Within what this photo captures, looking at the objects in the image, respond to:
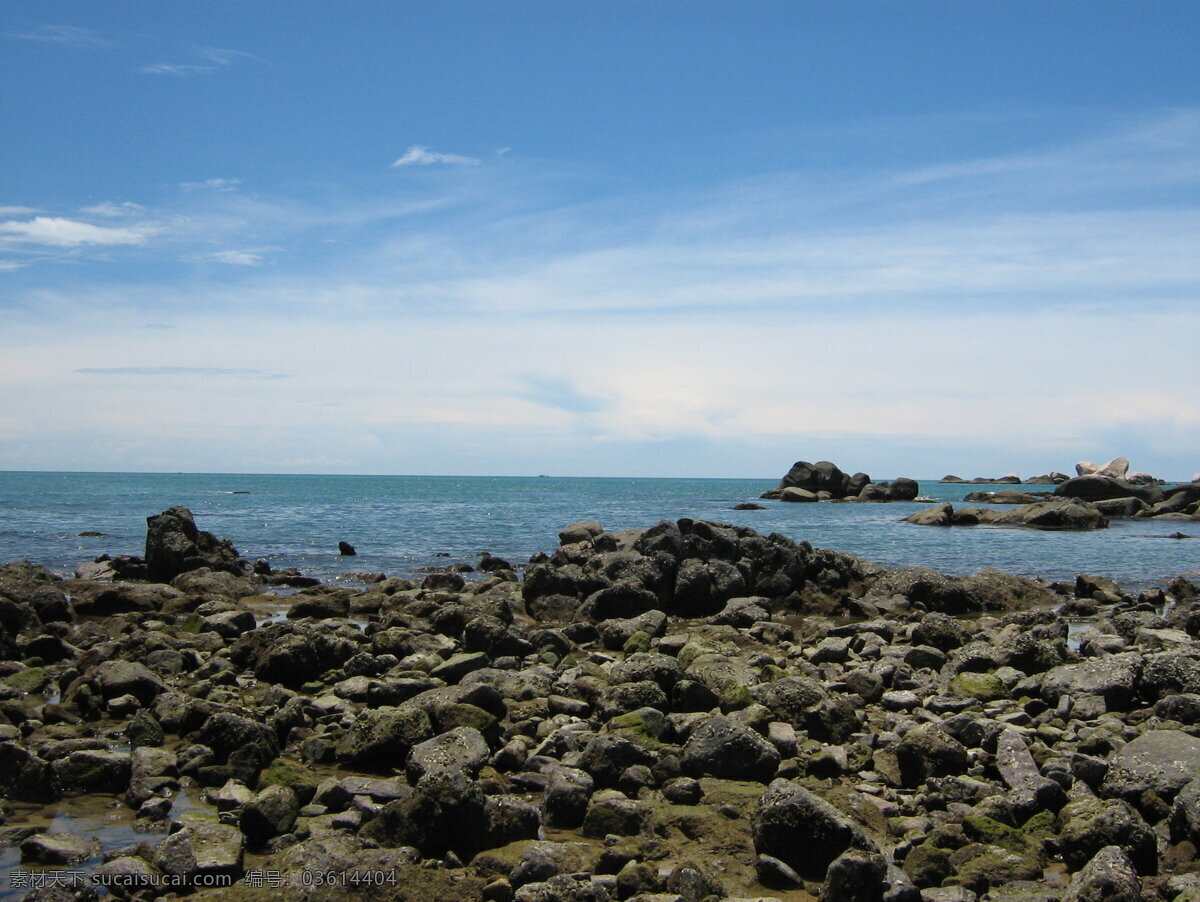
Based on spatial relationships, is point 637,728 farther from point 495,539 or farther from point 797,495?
point 797,495

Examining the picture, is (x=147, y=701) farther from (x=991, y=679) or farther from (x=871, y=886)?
(x=991, y=679)

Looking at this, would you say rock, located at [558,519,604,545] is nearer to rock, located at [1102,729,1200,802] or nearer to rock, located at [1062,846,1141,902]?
rock, located at [1102,729,1200,802]

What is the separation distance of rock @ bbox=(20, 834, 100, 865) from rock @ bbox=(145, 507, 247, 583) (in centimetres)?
2046

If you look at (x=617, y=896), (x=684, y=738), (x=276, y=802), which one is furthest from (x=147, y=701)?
(x=617, y=896)

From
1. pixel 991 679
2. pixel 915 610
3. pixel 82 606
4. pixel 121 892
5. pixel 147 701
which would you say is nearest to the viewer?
pixel 121 892

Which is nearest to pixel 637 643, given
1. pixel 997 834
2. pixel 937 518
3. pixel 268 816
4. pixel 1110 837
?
pixel 997 834

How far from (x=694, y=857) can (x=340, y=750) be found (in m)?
4.36

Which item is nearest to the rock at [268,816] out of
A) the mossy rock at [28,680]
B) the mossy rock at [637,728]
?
the mossy rock at [637,728]

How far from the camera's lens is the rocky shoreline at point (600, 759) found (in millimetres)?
7109

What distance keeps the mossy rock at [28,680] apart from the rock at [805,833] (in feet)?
32.8

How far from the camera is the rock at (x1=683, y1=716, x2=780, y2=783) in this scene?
9336mm

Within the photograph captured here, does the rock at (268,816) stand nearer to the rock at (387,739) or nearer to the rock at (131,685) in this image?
the rock at (387,739)

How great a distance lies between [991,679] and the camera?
42.0 feet

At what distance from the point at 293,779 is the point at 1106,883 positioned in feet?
22.2
